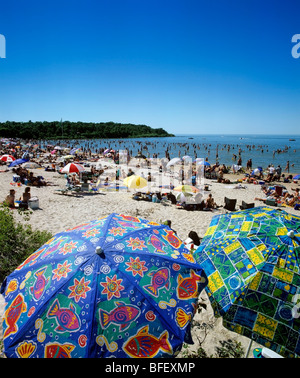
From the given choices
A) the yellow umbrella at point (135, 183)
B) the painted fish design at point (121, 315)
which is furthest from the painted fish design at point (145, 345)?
the yellow umbrella at point (135, 183)

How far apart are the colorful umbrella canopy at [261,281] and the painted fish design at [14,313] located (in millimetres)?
2308

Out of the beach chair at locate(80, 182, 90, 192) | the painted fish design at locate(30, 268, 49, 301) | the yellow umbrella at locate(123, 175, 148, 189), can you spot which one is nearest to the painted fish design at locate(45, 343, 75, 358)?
the painted fish design at locate(30, 268, 49, 301)

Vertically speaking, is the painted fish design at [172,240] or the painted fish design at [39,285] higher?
the painted fish design at [172,240]

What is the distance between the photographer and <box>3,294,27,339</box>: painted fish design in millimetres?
2182

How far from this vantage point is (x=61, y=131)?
8719cm

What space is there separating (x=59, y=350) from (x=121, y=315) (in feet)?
2.01

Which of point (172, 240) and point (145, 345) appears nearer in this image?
point (145, 345)

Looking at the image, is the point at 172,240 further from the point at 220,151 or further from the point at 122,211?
the point at 220,151

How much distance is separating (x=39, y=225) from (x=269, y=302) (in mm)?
8370

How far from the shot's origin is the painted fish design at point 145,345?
2064mm

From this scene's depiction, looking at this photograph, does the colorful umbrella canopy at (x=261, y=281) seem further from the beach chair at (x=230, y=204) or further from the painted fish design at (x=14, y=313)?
the beach chair at (x=230, y=204)

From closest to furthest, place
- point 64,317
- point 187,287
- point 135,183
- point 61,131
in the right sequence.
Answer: point 64,317
point 187,287
point 135,183
point 61,131

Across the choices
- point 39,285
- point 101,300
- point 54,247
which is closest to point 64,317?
point 101,300
